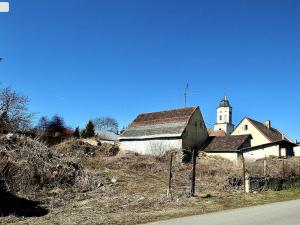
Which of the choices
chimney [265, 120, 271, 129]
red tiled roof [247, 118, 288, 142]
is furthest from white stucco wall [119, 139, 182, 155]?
chimney [265, 120, 271, 129]

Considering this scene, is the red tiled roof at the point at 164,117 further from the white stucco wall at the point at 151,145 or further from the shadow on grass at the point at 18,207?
the shadow on grass at the point at 18,207

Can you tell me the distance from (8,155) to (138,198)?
6879 mm

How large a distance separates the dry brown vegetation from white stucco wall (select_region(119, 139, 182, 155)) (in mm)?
12971

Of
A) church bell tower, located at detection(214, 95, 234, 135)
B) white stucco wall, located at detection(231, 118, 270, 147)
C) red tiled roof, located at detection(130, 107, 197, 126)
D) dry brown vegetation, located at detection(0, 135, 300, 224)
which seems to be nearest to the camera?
dry brown vegetation, located at detection(0, 135, 300, 224)

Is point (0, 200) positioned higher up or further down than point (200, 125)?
further down

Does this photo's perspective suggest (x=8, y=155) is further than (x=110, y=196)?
Yes

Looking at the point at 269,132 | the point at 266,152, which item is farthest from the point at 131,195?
the point at 269,132

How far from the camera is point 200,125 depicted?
45.5 metres

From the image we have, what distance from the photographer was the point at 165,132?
42.6m

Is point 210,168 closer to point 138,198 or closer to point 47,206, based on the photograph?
point 138,198

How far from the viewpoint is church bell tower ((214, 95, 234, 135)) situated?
124312 millimetres

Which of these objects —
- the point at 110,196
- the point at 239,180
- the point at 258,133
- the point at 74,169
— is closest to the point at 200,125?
the point at 258,133

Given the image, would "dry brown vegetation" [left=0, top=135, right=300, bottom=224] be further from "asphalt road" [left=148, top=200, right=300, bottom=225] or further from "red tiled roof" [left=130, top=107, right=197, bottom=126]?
"red tiled roof" [left=130, top=107, right=197, bottom=126]

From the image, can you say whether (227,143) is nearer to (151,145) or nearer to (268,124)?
(151,145)
